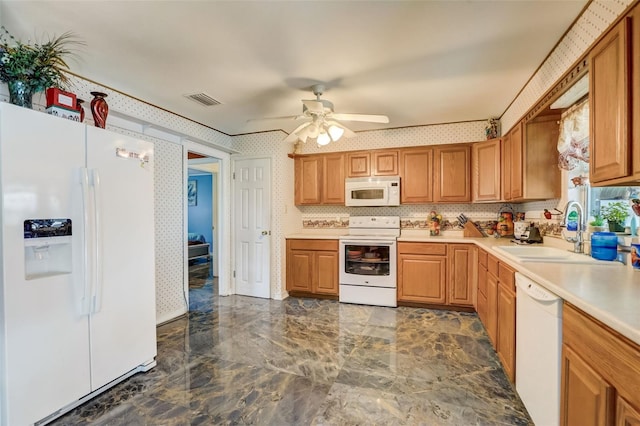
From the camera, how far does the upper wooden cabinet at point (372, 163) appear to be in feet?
13.1

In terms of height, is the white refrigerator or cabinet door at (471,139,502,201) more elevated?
cabinet door at (471,139,502,201)

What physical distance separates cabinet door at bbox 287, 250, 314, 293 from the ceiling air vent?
2210mm

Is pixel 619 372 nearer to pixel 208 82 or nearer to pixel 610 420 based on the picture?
pixel 610 420

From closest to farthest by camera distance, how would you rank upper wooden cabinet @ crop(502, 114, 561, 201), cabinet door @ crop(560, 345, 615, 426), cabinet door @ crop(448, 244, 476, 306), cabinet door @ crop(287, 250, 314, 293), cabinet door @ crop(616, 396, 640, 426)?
cabinet door @ crop(616, 396, 640, 426) → cabinet door @ crop(560, 345, 615, 426) → upper wooden cabinet @ crop(502, 114, 561, 201) → cabinet door @ crop(448, 244, 476, 306) → cabinet door @ crop(287, 250, 314, 293)

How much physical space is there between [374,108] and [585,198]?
207 centimetres

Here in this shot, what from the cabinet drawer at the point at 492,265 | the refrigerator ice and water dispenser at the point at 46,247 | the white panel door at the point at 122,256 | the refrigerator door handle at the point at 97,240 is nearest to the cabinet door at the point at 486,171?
the cabinet drawer at the point at 492,265

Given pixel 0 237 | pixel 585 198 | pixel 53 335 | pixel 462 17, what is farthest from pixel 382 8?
pixel 53 335

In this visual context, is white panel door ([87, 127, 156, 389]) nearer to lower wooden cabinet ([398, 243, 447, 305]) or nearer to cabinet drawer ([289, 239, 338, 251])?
cabinet drawer ([289, 239, 338, 251])

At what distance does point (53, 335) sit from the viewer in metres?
1.66

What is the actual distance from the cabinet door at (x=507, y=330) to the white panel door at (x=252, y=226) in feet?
9.47

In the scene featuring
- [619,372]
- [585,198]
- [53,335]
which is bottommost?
[53,335]

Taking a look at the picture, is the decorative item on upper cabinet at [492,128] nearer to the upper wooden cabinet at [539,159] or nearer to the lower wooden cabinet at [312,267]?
the upper wooden cabinet at [539,159]

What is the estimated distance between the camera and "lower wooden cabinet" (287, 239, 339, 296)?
3.97 metres

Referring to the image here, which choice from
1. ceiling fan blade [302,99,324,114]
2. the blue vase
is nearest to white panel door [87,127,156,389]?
the blue vase
